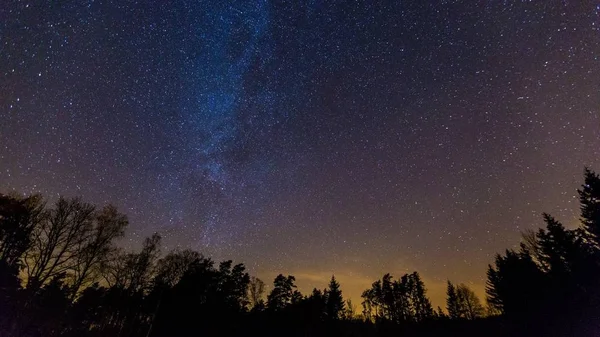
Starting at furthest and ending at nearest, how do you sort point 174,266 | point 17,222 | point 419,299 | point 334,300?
point 419,299 → point 334,300 → point 174,266 → point 17,222

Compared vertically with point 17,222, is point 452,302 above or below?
above

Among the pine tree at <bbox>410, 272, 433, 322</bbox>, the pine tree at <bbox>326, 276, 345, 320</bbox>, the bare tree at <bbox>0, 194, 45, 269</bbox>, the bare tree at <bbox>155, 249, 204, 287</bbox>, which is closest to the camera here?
the bare tree at <bbox>0, 194, 45, 269</bbox>

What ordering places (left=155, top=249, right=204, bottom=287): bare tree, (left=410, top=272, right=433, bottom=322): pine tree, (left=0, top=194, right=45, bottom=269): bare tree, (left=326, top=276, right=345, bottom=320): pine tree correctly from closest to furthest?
(left=0, top=194, right=45, bottom=269): bare tree
(left=155, top=249, right=204, bottom=287): bare tree
(left=326, top=276, right=345, bottom=320): pine tree
(left=410, top=272, right=433, bottom=322): pine tree

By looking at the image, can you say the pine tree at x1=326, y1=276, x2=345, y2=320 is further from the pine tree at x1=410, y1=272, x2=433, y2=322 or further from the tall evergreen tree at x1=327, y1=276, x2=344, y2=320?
the pine tree at x1=410, y1=272, x2=433, y2=322

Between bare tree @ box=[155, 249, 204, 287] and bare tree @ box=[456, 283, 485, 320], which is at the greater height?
bare tree @ box=[456, 283, 485, 320]

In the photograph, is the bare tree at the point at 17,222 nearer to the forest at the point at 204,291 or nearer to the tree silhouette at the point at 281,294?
the forest at the point at 204,291

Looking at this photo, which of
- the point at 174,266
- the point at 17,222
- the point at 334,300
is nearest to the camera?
the point at 17,222

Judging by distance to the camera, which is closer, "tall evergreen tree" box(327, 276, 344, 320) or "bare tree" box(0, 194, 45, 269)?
"bare tree" box(0, 194, 45, 269)

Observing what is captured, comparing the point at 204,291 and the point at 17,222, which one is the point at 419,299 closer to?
the point at 204,291

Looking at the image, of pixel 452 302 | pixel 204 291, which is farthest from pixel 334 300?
pixel 452 302

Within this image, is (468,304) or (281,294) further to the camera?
(468,304)

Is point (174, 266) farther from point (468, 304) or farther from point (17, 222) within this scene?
point (468, 304)

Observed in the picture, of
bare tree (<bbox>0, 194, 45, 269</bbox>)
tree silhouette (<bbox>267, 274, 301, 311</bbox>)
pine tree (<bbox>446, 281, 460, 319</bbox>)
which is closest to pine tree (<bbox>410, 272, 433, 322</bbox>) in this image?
pine tree (<bbox>446, 281, 460, 319</bbox>)

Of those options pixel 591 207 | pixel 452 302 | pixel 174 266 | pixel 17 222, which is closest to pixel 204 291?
pixel 174 266
